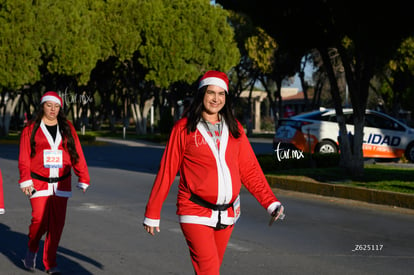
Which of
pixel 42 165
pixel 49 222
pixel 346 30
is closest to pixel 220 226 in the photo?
pixel 49 222

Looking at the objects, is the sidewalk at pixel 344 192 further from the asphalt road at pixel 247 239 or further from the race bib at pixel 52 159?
the race bib at pixel 52 159

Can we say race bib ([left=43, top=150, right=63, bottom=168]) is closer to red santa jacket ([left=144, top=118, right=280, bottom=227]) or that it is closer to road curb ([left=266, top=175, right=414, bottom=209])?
red santa jacket ([left=144, top=118, right=280, bottom=227])

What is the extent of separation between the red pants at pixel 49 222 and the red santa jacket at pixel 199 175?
2.37m

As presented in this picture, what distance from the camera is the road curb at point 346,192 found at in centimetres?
1187

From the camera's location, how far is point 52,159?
6.93 meters

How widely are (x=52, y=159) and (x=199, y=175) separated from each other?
2709 millimetres

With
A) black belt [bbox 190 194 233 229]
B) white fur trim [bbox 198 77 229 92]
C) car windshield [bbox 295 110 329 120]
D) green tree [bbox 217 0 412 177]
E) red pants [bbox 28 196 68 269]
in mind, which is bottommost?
red pants [bbox 28 196 68 269]

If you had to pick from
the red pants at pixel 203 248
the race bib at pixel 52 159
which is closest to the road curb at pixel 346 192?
the race bib at pixel 52 159

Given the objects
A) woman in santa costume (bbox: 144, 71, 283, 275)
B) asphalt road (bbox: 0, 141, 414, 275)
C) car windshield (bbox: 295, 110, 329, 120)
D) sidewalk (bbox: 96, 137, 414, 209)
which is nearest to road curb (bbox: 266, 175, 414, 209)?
sidewalk (bbox: 96, 137, 414, 209)

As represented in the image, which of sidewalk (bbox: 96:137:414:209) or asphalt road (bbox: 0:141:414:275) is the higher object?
sidewalk (bbox: 96:137:414:209)

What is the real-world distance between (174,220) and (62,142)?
3602 millimetres

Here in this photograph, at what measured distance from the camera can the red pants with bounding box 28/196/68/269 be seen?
6.79 meters

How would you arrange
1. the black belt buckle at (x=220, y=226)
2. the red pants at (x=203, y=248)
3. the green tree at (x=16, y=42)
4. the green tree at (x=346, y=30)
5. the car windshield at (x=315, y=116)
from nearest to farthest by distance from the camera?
the red pants at (x=203, y=248) < the black belt buckle at (x=220, y=226) < the green tree at (x=346, y=30) < the car windshield at (x=315, y=116) < the green tree at (x=16, y=42)

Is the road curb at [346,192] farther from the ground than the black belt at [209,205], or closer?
closer
